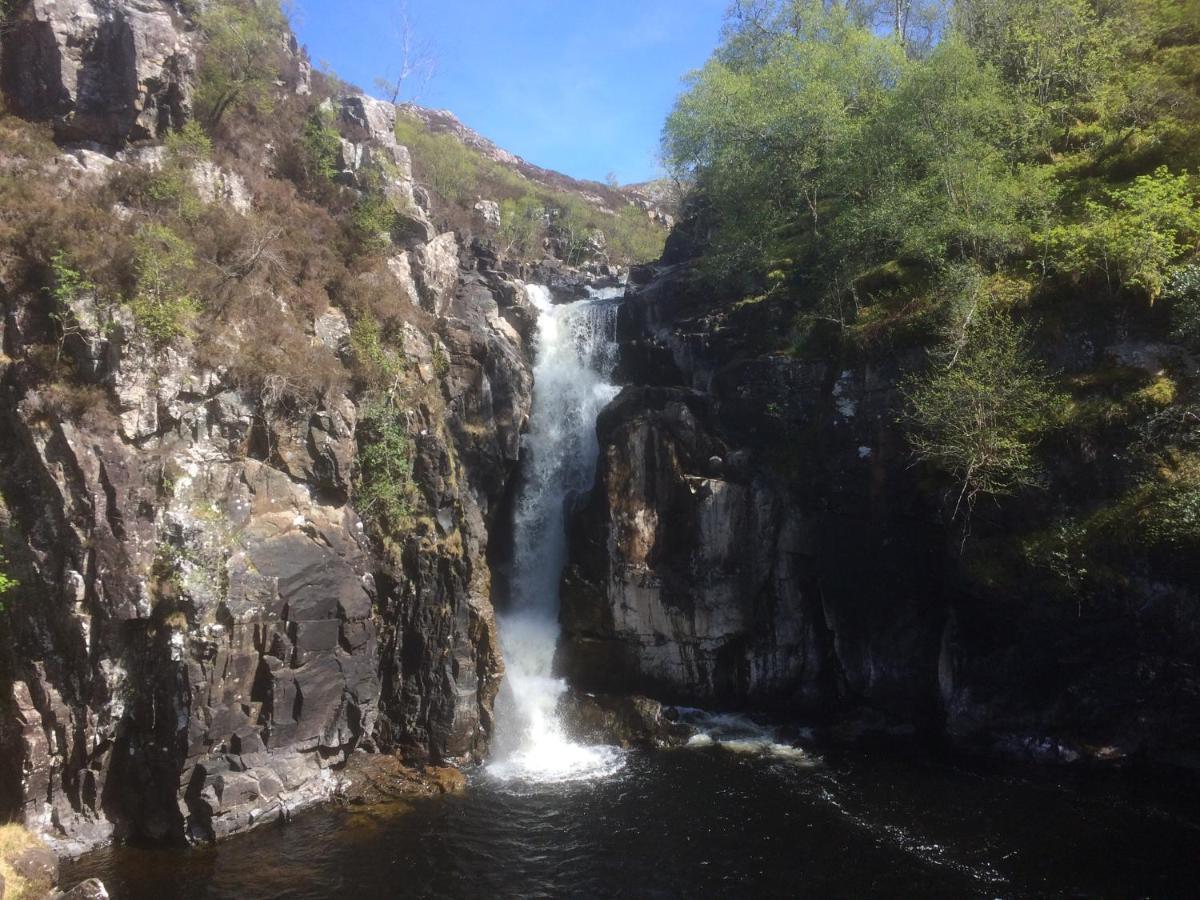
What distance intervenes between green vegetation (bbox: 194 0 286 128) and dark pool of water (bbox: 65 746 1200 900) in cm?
2417

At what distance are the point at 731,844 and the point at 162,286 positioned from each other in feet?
66.0

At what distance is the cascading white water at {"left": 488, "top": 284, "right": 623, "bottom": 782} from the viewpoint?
21.0 m

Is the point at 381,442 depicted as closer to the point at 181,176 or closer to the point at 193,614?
the point at 193,614

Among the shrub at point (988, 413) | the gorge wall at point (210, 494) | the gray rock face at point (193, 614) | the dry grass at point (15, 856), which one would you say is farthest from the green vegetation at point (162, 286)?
the shrub at point (988, 413)

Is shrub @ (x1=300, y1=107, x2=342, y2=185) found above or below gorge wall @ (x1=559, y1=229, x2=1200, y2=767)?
above

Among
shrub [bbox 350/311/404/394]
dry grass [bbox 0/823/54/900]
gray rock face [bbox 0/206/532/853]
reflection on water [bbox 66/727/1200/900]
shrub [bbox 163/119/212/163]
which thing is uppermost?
shrub [bbox 163/119/212/163]

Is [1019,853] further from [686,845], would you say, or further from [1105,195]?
[1105,195]

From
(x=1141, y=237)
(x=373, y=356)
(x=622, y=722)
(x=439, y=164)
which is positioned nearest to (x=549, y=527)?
(x=622, y=722)

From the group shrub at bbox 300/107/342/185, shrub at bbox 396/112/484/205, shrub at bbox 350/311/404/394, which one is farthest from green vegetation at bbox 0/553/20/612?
shrub at bbox 396/112/484/205

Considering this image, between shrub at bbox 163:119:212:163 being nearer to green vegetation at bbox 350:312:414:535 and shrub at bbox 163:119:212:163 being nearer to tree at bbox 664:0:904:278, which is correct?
green vegetation at bbox 350:312:414:535

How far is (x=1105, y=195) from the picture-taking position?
22125 millimetres

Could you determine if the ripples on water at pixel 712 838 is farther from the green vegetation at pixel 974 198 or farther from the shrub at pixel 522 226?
the shrub at pixel 522 226

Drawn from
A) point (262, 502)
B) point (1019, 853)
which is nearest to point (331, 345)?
point (262, 502)

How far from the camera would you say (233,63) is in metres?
25.8
